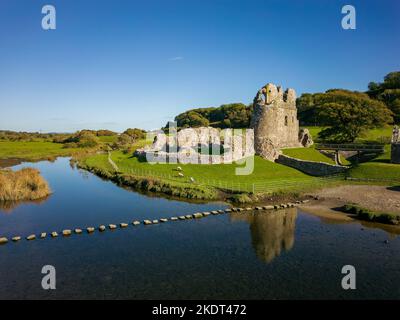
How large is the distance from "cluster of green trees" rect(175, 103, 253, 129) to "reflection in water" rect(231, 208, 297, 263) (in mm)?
69930

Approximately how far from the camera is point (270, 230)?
77.2 ft

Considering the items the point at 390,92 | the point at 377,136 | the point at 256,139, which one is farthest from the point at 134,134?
the point at 390,92

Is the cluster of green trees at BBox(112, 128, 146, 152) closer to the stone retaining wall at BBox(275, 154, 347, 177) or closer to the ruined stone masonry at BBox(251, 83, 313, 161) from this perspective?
the ruined stone masonry at BBox(251, 83, 313, 161)

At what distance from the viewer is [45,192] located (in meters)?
35.0

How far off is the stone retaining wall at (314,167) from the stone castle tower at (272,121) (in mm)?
3209

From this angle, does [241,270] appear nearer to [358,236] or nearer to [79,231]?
[358,236]

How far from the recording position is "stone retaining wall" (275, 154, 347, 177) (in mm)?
39781

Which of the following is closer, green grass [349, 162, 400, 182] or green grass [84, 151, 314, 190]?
green grass [349, 162, 400, 182]

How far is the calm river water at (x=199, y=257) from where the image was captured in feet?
50.5

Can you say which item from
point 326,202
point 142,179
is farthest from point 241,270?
point 142,179

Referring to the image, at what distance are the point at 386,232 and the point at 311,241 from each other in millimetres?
5646

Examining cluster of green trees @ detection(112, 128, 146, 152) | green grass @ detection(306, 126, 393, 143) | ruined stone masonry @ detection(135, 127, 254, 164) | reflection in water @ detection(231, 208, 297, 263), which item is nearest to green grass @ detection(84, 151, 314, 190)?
ruined stone masonry @ detection(135, 127, 254, 164)

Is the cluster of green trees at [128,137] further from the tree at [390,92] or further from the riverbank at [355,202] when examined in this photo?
the riverbank at [355,202]
